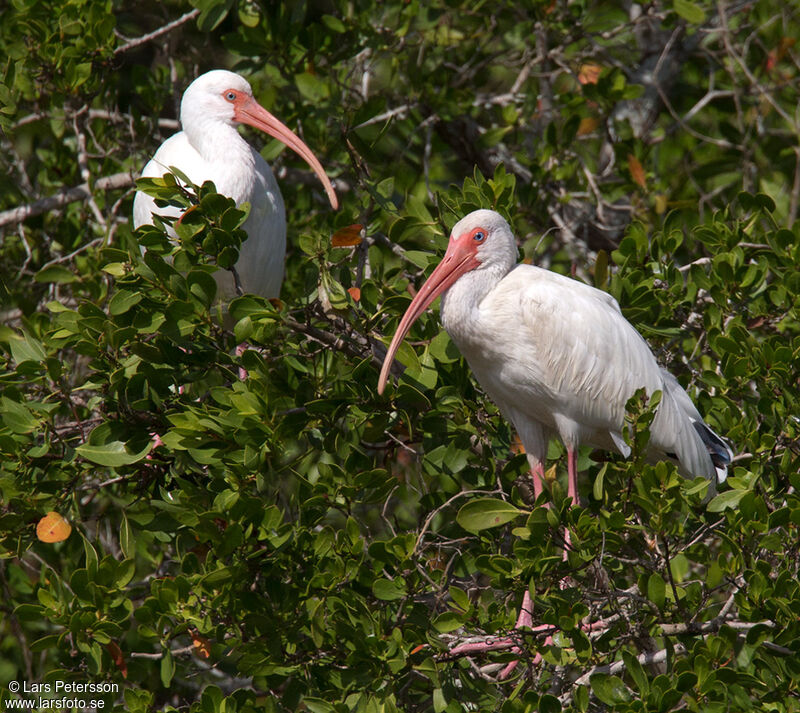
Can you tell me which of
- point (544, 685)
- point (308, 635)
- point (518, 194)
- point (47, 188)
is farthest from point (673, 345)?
point (47, 188)

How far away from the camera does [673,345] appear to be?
4922 mm

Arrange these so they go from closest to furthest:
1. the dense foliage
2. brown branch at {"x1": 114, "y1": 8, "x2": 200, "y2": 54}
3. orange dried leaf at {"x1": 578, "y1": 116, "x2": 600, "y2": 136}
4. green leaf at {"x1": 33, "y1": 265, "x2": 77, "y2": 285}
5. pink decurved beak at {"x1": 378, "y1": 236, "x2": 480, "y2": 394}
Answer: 1. the dense foliage
2. pink decurved beak at {"x1": 378, "y1": 236, "x2": 480, "y2": 394}
3. green leaf at {"x1": 33, "y1": 265, "x2": 77, "y2": 285}
4. brown branch at {"x1": 114, "y1": 8, "x2": 200, "y2": 54}
5. orange dried leaf at {"x1": 578, "y1": 116, "x2": 600, "y2": 136}

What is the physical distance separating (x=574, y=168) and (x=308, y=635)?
304cm

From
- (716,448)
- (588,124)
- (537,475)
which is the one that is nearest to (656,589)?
(537,475)

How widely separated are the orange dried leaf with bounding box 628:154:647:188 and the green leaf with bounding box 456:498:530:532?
2.66 metres

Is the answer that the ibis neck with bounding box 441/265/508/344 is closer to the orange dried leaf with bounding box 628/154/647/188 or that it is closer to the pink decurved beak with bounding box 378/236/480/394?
the pink decurved beak with bounding box 378/236/480/394

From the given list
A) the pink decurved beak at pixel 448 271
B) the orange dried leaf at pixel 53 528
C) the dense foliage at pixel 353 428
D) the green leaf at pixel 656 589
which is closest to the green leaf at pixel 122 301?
the dense foliage at pixel 353 428

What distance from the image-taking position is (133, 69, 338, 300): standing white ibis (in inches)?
198

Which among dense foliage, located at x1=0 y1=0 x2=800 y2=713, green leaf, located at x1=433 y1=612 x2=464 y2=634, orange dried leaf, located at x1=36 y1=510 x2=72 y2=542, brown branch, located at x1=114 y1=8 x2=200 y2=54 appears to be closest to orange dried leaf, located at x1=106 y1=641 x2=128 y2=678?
dense foliage, located at x1=0 y1=0 x2=800 y2=713

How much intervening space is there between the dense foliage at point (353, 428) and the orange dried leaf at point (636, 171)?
0.7 inches

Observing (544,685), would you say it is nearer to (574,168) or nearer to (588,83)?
(574,168)

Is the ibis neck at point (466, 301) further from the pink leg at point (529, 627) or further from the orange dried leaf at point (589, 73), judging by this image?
the orange dried leaf at point (589, 73)

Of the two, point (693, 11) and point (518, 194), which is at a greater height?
point (693, 11)

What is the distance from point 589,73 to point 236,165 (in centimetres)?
236
